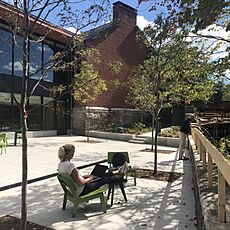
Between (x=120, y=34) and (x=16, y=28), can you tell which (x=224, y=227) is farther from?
(x=120, y=34)

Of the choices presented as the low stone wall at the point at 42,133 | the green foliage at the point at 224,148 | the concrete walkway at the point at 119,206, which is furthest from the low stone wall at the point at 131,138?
the green foliage at the point at 224,148

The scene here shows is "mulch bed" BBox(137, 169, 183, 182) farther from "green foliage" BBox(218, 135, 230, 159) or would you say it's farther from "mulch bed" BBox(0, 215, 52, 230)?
"mulch bed" BBox(0, 215, 52, 230)

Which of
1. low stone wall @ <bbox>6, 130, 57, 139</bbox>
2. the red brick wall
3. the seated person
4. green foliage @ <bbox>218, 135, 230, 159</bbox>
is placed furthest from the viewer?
the red brick wall

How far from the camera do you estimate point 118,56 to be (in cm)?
2511

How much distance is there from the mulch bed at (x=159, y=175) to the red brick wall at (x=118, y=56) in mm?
14120

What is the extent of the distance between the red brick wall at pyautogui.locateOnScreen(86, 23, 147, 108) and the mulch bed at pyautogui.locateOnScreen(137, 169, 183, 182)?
46.3 ft

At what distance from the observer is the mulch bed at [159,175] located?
7.84 m

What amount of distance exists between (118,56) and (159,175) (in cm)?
1818

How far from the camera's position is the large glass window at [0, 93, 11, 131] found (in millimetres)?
17234

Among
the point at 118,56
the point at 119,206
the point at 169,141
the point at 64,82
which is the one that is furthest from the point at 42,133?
the point at 119,206

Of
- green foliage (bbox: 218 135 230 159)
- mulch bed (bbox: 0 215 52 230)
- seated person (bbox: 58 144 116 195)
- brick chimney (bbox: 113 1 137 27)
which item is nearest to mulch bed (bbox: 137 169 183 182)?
green foliage (bbox: 218 135 230 159)

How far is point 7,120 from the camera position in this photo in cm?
1747

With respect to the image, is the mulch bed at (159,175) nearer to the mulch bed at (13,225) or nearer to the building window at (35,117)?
the mulch bed at (13,225)

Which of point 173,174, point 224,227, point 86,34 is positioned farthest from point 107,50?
point 224,227
